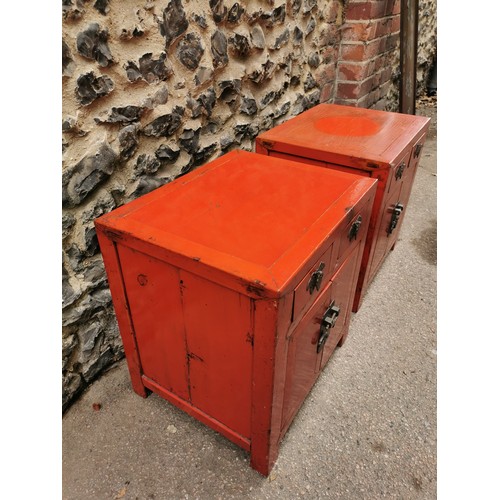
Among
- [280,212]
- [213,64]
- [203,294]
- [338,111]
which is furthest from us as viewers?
[338,111]

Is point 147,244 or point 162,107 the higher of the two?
point 162,107

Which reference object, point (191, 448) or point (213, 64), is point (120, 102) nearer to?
point (213, 64)

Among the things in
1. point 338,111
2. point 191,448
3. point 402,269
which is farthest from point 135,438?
point 338,111

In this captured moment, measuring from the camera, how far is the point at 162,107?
1.39m

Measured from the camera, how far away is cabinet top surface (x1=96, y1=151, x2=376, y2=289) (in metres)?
0.94

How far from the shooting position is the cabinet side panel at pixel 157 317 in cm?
107

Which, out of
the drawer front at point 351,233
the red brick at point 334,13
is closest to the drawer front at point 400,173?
the drawer front at point 351,233

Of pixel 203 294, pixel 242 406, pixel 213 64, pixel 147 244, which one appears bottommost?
pixel 242 406

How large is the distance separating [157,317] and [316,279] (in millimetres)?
504

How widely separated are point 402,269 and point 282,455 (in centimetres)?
136

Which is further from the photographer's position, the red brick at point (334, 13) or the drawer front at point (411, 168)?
the red brick at point (334, 13)

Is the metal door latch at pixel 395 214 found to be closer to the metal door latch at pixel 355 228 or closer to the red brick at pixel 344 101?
the metal door latch at pixel 355 228

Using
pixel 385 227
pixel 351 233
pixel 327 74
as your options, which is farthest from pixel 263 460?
pixel 327 74

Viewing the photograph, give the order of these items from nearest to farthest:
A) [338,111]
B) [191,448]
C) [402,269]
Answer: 1. [191,448]
2. [338,111]
3. [402,269]
